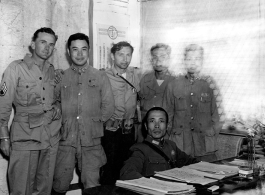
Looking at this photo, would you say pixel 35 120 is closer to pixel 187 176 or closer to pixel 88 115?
pixel 88 115

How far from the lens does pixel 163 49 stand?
3.95 metres

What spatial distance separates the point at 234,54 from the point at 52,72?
1.83 metres

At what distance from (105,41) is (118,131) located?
1.14 metres

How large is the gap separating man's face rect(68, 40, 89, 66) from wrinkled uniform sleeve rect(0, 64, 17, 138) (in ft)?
1.84

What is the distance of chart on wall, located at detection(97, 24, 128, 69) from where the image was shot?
3756mm

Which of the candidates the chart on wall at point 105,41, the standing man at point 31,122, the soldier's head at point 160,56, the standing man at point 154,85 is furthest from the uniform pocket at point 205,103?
the standing man at point 31,122

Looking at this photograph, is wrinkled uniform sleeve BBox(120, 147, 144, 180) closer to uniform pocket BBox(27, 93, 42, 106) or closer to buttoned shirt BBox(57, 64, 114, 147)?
buttoned shirt BBox(57, 64, 114, 147)

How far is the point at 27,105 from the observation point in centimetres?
271

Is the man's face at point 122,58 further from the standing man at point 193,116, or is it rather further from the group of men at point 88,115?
the standing man at point 193,116

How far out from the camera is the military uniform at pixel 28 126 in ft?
8.72

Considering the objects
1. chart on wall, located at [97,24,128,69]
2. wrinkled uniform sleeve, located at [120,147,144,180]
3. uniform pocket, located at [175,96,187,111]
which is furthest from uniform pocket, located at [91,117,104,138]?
chart on wall, located at [97,24,128,69]

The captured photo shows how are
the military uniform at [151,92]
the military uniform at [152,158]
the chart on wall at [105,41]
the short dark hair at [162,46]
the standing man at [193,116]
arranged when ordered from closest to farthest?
the military uniform at [152,158] → the standing man at [193,116] → the military uniform at [151,92] → the chart on wall at [105,41] → the short dark hair at [162,46]

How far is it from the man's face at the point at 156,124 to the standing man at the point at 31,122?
851 mm

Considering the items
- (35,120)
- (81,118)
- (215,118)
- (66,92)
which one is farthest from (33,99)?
(215,118)
